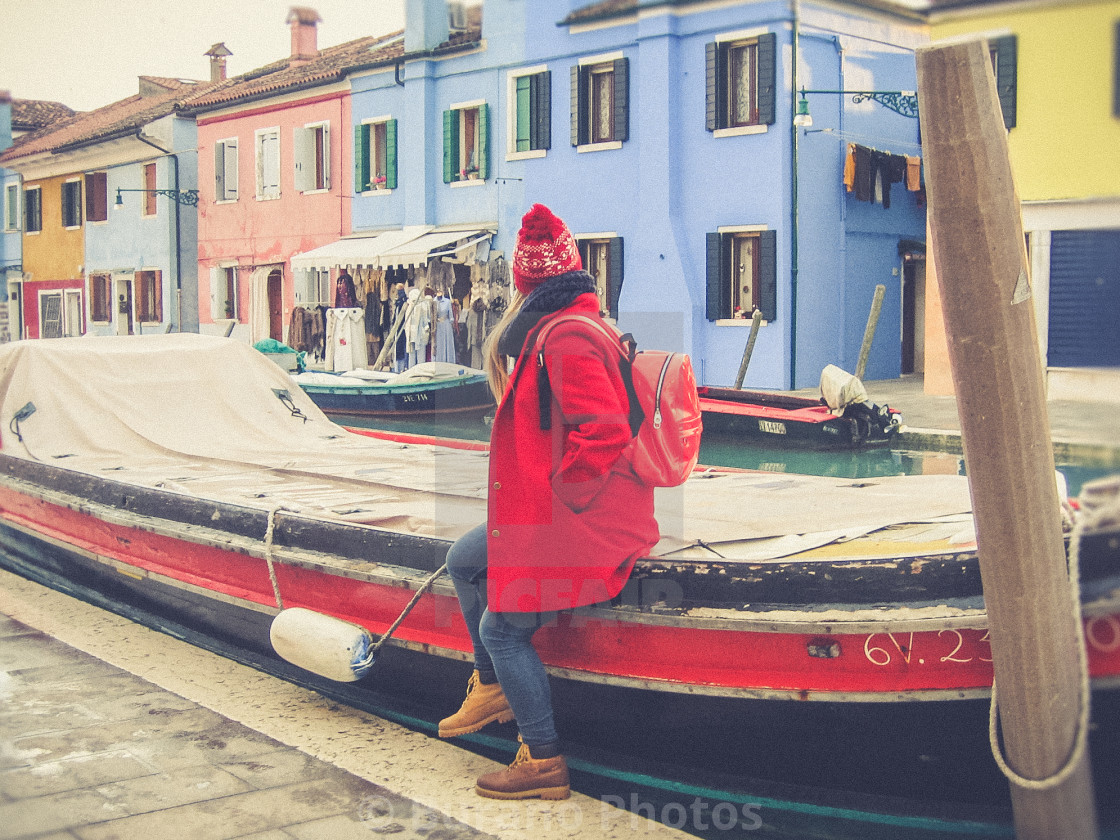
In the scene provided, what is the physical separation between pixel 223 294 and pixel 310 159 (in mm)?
4972

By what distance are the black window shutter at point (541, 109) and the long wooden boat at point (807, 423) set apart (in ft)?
30.2

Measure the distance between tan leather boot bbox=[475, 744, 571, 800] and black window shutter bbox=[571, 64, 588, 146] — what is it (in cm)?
1832

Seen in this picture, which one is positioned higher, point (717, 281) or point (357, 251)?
point (357, 251)

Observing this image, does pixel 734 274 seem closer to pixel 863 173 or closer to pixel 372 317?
pixel 863 173

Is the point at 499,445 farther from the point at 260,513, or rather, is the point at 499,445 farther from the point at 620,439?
the point at 260,513

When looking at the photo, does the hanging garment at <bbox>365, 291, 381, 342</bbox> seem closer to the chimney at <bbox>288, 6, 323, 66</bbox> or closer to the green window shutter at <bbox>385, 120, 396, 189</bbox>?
the green window shutter at <bbox>385, 120, 396, 189</bbox>

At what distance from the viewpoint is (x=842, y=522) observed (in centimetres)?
443

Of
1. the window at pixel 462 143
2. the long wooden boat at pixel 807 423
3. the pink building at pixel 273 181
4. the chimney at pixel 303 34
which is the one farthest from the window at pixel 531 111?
the chimney at pixel 303 34

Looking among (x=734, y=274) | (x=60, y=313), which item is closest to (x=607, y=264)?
(x=734, y=274)

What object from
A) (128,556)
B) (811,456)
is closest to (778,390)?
(811,456)

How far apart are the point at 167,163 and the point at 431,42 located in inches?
399

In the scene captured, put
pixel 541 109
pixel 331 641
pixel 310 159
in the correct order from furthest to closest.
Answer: pixel 310 159, pixel 541 109, pixel 331 641

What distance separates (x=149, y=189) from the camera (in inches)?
1235

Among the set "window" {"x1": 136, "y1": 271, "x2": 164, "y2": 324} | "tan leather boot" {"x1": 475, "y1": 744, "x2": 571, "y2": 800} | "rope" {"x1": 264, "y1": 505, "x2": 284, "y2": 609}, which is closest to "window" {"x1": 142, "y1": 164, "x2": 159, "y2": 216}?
"window" {"x1": 136, "y1": 271, "x2": 164, "y2": 324}
